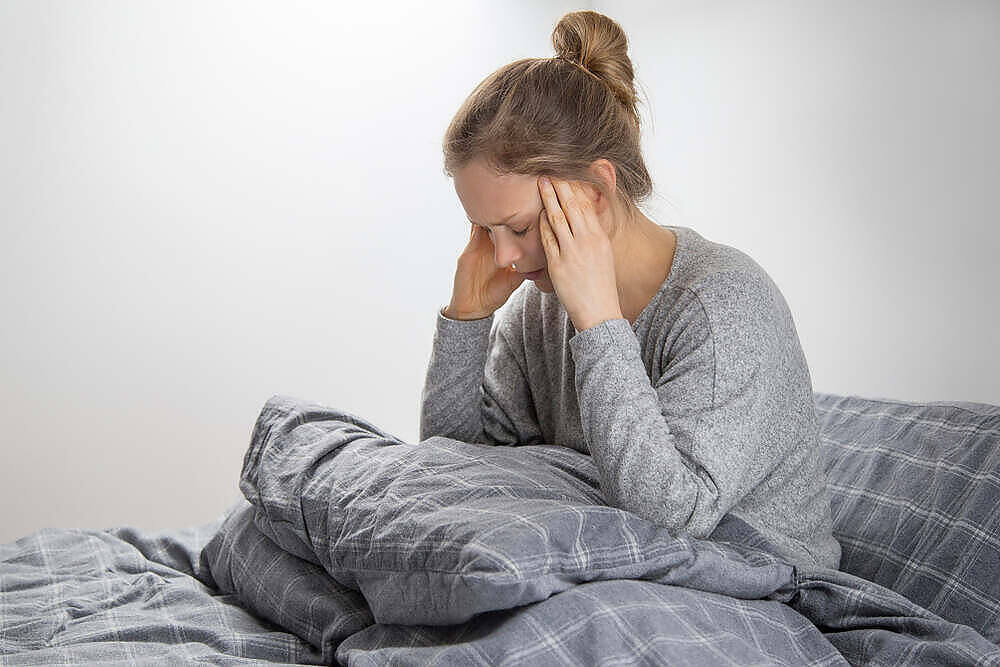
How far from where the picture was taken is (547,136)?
52.7 inches

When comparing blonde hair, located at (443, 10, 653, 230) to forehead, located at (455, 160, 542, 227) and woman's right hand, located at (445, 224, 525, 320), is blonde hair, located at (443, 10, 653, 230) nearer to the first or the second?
forehead, located at (455, 160, 542, 227)

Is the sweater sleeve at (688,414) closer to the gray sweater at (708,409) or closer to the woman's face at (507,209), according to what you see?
the gray sweater at (708,409)

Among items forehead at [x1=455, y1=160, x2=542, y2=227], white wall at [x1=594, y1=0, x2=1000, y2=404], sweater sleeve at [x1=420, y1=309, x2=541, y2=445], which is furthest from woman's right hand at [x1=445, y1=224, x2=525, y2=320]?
white wall at [x1=594, y1=0, x2=1000, y2=404]

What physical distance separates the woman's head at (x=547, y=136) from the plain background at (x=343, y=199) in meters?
0.86

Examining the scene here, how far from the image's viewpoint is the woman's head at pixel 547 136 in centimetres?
134

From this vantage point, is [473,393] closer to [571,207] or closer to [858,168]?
[571,207]

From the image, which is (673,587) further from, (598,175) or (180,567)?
(180,567)

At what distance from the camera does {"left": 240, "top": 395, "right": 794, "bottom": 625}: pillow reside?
0.96 metres

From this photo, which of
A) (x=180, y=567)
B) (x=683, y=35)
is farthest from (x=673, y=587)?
(x=683, y=35)

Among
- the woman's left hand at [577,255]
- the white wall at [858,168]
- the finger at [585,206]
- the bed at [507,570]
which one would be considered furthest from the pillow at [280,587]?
the white wall at [858,168]

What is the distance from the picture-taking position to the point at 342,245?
122 inches

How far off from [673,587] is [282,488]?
553 millimetres

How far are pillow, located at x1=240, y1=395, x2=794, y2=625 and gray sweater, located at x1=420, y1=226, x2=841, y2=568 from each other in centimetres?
5

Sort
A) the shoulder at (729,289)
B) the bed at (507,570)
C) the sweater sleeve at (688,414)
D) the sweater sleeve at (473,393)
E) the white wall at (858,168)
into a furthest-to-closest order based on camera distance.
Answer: the white wall at (858,168) < the sweater sleeve at (473,393) < the shoulder at (729,289) < the sweater sleeve at (688,414) < the bed at (507,570)
